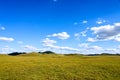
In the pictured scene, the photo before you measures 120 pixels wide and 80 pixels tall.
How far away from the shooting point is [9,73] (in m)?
41.3

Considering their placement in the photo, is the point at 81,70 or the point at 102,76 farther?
the point at 81,70

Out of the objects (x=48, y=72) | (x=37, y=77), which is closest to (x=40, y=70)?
(x=48, y=72)

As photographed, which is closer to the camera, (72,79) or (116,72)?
(72,79)

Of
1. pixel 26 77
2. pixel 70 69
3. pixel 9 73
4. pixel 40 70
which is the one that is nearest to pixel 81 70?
pixel 70 69

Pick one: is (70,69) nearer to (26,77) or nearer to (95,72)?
(95,72)

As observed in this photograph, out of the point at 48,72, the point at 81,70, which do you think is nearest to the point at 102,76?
the point at 81,70

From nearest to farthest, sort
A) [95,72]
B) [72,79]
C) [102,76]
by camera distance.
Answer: [72,79], [102,76], [95,72]

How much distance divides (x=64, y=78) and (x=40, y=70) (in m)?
7.84

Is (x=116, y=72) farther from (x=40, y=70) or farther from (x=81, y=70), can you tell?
(x=40, y=70)

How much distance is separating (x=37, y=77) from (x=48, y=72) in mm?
4143

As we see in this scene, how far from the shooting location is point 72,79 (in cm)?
3800

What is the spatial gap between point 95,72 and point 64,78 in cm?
Answer: 807

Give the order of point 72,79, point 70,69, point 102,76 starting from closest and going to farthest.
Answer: point 72,79 < point 102,76 < point 70,69

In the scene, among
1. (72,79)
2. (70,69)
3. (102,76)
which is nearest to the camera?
(72,79)
